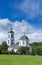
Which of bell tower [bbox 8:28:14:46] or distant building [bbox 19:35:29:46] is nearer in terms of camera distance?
bell tower [bbox 8:28:14:46]

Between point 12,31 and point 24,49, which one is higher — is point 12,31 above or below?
above

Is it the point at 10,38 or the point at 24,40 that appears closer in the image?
the point at 10,38

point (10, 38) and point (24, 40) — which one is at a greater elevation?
point (10, 38)

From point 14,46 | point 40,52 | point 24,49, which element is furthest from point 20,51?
point 14,46

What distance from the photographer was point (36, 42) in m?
148

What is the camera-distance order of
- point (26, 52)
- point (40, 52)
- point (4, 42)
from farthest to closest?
point (4, 42), point (26, 52), point (40, 52)

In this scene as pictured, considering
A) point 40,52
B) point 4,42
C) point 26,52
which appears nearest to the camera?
point 40,52

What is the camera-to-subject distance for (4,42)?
14088cm

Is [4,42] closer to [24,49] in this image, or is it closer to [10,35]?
[10,35]

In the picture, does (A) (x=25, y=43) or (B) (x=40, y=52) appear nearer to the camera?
(B) (x=40, y=52)

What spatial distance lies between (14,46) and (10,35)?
814 centimetres

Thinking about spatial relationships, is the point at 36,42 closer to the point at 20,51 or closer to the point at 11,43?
the point at 11,43

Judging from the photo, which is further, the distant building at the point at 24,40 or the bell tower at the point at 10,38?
the distant building at the point at 24,40

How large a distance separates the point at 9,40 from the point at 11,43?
3.04 m
